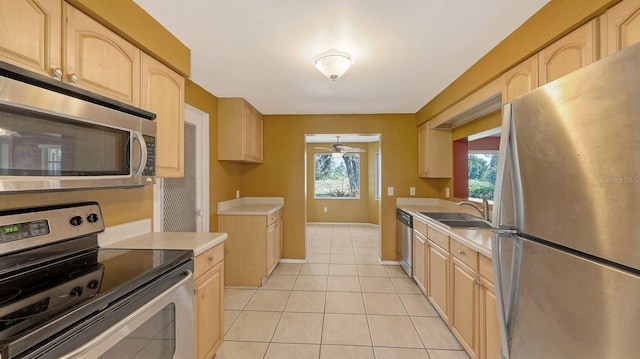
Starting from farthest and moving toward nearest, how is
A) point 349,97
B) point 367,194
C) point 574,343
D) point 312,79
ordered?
point 367,194, point 349,97, point 312,79, point 574,343

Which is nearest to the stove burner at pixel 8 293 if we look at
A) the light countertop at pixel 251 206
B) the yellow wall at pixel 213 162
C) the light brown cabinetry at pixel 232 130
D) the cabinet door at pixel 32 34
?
the cabinet door at pixel 32 34

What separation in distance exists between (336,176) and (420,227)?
13.7ft

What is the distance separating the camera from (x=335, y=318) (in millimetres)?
2283

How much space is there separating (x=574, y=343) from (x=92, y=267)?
1.93 metres

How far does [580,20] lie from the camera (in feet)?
3.83

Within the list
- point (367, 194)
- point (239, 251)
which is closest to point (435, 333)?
point (239, 251)

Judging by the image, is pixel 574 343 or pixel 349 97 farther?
pixel 349 97

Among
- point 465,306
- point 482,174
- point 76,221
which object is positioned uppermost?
point 482,174

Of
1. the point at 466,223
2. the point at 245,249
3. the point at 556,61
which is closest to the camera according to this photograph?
the point at 556,61

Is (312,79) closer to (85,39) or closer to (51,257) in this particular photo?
(85,39)

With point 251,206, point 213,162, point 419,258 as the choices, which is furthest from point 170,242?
point 419,258

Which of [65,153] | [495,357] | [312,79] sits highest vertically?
[312,79]

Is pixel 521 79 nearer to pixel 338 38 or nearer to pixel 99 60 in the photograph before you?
pixel 338 38

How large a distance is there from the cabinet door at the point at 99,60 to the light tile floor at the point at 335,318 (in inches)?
76.5
